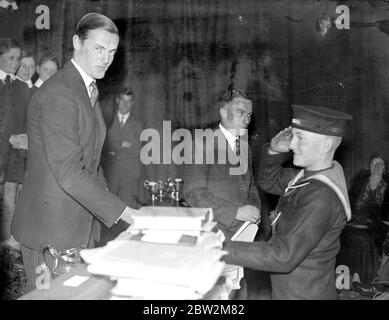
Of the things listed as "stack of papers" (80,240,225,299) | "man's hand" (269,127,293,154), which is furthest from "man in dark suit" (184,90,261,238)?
"stack of papers" (80,240,225,299)

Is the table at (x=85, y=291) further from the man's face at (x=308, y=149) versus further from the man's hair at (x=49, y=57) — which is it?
the man's hair at (x=49, y=57)

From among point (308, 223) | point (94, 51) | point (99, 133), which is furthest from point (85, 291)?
point (94, 51)

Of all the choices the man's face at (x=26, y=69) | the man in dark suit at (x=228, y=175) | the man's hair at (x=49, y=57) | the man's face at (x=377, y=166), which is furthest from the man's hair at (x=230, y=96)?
the man's face at (x=26, y=69)

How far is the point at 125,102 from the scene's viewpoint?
310cm

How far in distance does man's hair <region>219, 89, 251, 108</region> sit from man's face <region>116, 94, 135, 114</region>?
26.8 inches

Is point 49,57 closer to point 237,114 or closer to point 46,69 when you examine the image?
point 46,69

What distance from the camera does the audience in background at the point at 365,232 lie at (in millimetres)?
3318

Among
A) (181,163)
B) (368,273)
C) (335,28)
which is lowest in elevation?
(368,273)

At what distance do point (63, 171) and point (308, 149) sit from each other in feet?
3.91

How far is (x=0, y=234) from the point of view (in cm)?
301

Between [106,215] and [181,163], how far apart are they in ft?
3.63

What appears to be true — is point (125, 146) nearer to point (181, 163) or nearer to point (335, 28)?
point (181, 163)

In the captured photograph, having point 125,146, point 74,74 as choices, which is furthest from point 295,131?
point 125,146

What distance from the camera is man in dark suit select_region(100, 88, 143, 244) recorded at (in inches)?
121
